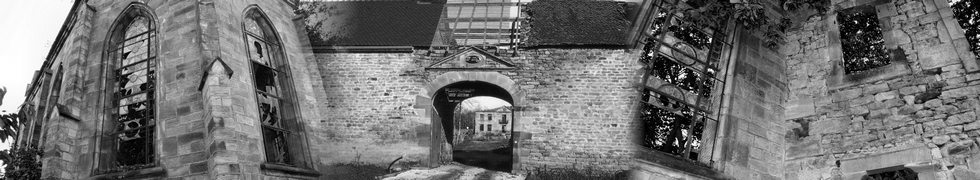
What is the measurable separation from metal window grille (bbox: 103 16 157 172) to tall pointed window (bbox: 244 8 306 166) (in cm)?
126

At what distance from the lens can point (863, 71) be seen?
870 centimetres

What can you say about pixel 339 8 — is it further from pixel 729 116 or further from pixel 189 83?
pixel 729 116

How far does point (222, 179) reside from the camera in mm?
7621

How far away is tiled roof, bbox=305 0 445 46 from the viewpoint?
43.0 ft

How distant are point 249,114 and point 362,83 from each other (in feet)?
17.5

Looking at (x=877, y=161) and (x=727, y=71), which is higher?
(x=727, y=71)

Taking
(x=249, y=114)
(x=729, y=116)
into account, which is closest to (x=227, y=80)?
(x=249, y=114)

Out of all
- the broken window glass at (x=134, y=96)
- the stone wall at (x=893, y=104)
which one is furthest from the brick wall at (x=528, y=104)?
the stone wall at (x=893, y=104)

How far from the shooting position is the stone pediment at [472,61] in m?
13.8

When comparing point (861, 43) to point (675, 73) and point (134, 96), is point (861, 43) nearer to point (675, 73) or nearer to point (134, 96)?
point (675, 73)

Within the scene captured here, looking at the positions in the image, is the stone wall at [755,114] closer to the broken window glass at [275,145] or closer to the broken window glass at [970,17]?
the broken window glass at [970,17]

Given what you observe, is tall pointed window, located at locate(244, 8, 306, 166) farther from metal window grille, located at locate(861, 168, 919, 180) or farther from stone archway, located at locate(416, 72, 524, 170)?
metal window grille, located at locate(861, 168, 919, 180)

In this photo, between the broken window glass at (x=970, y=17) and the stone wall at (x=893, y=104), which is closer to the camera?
the stone wall at (x=893, y=104)

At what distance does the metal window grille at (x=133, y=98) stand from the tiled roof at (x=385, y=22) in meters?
3.66
